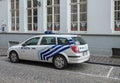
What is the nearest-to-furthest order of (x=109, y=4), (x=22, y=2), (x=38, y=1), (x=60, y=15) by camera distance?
(x=109, y=4) → (x=60, y=15) → (x=38, y=1) → (x=22, y=2)

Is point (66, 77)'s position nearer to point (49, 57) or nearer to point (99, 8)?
point (49, 57)

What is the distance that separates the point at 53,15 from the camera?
16719 mm

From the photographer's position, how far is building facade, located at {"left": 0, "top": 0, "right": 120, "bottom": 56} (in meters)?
13.7

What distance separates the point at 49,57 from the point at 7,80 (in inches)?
127

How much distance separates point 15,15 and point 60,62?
403 inches

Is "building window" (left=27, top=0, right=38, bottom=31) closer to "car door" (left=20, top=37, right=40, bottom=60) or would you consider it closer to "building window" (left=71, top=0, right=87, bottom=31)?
"building window" (left=71, top=0, right=87, bottom=31)

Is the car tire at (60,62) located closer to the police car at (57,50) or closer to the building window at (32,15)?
the police car at (57,50)

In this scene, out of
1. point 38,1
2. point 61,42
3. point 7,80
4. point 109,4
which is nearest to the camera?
point 7,80

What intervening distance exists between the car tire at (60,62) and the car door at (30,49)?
4.06 ft

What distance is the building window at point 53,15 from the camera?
16.5 m

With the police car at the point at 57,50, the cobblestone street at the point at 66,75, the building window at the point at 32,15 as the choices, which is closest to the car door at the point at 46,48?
the police car at the point at 57,50

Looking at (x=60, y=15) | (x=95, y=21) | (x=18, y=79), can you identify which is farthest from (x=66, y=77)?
(x=60, y=15)

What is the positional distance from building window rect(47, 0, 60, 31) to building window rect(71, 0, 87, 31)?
4.29ft

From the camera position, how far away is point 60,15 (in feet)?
52.5
